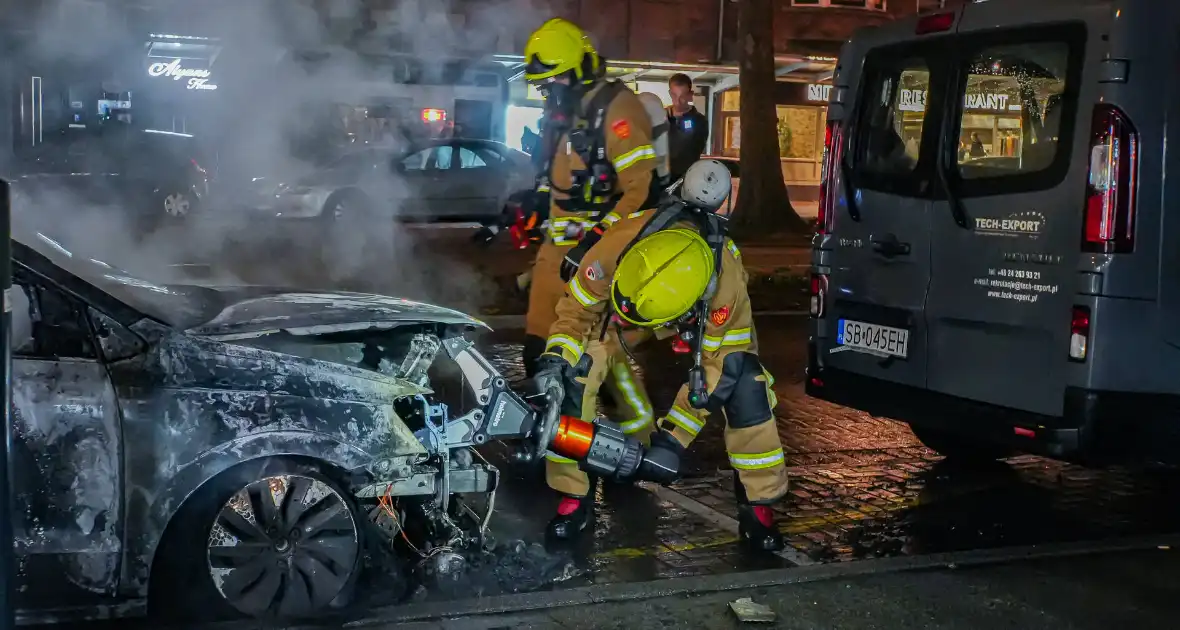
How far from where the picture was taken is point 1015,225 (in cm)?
528

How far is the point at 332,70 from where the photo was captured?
361 inches

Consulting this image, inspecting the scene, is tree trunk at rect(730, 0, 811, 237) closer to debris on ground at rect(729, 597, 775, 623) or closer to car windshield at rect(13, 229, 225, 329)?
car windshield at rect(13, 229, 225, 329)

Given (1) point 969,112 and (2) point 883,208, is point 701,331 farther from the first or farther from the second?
(1) point 969,112

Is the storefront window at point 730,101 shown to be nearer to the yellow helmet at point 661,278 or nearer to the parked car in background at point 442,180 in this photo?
the parked car in background at point 442,180

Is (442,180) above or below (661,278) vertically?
below

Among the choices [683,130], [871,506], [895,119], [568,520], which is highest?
[895,119]

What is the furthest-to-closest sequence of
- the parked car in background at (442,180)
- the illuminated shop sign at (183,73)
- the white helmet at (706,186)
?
the parked car in background at (442,180)
the illuminated shop sign at (183,73)
the white helmet at (706,186)

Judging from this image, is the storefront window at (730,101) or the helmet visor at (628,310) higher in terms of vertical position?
the storefront window at (730,101)

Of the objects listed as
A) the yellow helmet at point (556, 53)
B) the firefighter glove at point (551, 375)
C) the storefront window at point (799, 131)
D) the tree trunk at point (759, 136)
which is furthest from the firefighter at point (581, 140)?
the storefront window at point (799, 131)

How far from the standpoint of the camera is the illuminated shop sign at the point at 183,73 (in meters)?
8.23

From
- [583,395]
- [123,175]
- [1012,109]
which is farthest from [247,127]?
[1012,109]

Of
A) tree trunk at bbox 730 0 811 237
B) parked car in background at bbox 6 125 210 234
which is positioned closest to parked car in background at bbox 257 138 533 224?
parked car in background at bbox 6 125 210 234

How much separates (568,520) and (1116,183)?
257cm

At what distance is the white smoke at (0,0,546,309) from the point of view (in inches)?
270
